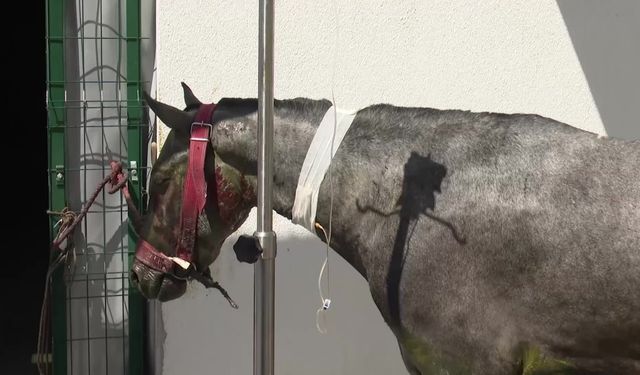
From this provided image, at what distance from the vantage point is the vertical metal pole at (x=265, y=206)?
2770 millimetres

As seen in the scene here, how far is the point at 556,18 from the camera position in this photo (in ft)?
17.7

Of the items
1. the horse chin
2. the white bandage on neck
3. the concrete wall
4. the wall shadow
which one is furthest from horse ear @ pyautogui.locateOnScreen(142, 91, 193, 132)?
the wall shadow

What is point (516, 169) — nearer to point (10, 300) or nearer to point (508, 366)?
point (508, 366)

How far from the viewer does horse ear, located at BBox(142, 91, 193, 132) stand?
3.60 meters

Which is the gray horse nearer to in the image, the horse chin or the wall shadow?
the horse chin

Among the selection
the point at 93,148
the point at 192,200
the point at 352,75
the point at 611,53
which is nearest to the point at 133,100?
the point at 93,148

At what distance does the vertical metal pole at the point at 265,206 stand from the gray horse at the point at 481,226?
64 cm

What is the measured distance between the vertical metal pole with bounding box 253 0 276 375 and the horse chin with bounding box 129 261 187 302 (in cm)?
110

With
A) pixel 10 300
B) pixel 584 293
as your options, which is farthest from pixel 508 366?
pixel 10 300

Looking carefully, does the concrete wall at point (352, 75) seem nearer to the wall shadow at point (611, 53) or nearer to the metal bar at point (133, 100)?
the wall shadow at point (611, 53)

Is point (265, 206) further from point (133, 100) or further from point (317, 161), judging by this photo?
point (133, 100)

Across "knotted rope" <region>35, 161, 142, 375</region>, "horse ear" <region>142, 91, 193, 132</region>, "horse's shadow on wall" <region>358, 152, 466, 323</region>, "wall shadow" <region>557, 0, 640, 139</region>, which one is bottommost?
"knotted rope" <region>35, 161, 142, 375</region>

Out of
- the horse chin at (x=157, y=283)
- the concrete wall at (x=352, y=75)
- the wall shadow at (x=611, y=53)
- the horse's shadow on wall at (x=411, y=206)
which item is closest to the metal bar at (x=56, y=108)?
the concrete wall at (x=352, y=75)

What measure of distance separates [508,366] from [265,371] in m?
0.86
